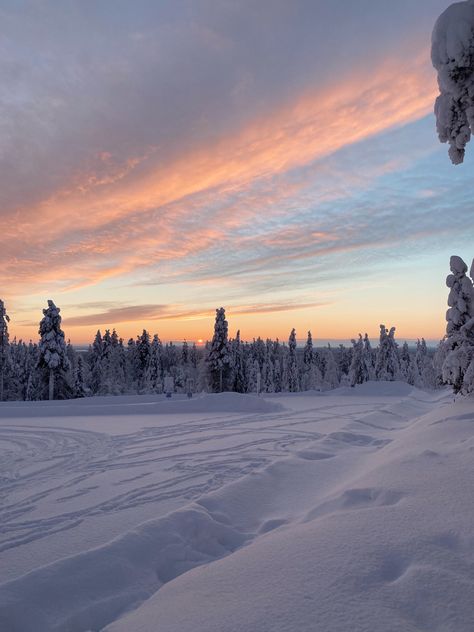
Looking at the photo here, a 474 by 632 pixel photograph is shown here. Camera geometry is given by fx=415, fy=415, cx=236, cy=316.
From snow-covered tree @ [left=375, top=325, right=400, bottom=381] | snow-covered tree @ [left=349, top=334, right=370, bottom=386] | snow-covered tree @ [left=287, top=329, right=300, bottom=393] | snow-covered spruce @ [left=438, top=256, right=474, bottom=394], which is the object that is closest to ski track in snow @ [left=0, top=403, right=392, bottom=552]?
snow-covered spruce @ [left=438, top=256, right=474, bottom=394]

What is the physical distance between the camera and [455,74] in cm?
734

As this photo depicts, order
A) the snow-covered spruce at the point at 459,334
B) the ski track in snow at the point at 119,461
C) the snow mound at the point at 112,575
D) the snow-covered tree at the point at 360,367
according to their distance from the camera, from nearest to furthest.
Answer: the snow mound at the point at 112,575, the ski track in snow at the point at 119,461, the snow-covered spruce at the point at 459,334, the snow-covered tree at the point at 360,367

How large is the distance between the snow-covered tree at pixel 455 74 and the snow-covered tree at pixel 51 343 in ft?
120

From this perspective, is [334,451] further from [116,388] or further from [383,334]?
[116,388]

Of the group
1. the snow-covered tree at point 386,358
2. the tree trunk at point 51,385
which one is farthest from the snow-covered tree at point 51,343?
the snow-covered tree at point 386,358

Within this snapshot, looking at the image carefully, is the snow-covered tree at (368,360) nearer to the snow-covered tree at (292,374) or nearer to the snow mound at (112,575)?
the snow-covered tree at (292,374)

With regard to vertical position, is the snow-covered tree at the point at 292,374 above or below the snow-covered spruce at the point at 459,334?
below

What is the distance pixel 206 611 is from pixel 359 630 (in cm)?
115

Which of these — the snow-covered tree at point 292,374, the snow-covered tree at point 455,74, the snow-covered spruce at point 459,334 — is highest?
the snow-covered tree at point 455,74

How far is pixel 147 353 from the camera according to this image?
87.8m

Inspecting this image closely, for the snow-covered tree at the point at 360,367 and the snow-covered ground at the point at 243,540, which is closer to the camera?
the snow-covered ground at the point at 243,540

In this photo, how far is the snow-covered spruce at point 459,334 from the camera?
616 inches

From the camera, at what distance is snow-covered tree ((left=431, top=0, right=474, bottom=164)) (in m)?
6.95

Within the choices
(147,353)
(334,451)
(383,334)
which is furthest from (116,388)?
(334,451)
